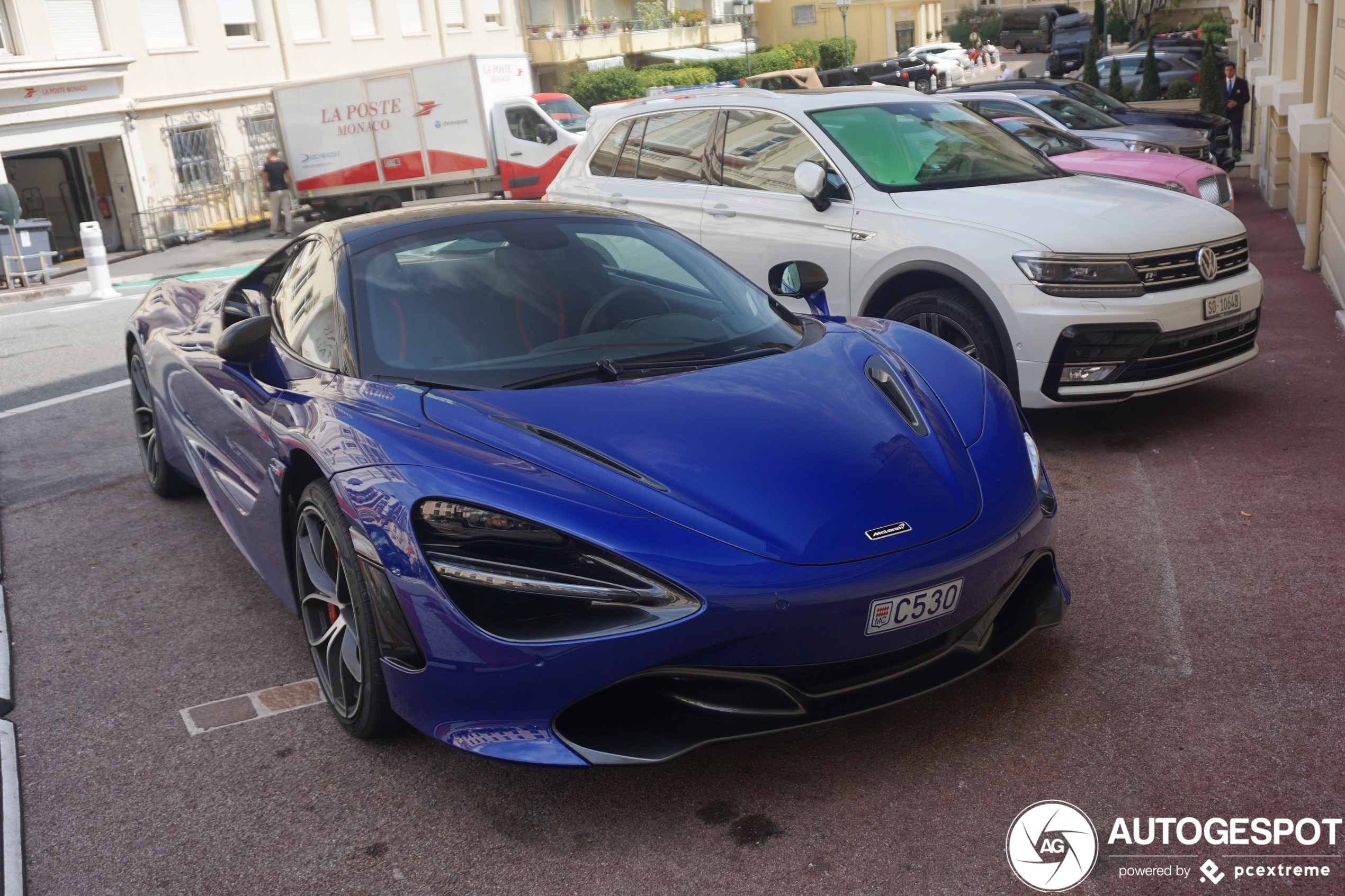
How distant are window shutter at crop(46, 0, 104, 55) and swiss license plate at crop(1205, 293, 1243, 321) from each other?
23.9 meters

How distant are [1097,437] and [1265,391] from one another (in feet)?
4.01

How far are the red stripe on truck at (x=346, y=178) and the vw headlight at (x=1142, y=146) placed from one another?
15668 millimetres

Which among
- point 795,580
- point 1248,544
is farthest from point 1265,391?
point 795,580

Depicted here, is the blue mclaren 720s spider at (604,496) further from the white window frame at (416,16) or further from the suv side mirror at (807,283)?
the white window frame at (416,16)

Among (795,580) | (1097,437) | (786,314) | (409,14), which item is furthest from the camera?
(409,14)

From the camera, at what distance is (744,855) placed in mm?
2680

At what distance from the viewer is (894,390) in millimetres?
3461

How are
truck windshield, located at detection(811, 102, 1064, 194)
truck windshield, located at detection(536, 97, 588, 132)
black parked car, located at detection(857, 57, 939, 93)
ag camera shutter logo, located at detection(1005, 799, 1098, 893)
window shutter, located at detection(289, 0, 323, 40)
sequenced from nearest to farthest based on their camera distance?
ag camera shutter logo, located at detection(1005, 799, 1098, 893) < truck windshield, located at detection(811, 102, 1064, 194) < truck windshield, located at detection(536, 97, 588, 132) < window shutter, located at detection(289, 0, 323, 40) < black parked car, located at detection(857, 57, 939, 93)

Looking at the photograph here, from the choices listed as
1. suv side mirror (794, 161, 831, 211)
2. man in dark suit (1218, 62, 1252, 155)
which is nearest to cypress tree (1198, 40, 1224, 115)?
man in dark suit (1218, 62, 1252, 155)

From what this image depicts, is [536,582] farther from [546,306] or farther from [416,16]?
[416,16]

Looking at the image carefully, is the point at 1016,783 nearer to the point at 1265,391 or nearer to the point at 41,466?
the point at 1265,391

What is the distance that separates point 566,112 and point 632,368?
74.9ft

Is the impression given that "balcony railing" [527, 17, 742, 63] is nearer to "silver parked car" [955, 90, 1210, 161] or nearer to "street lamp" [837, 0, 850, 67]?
"street lamp" [837, 0, 850, 67]

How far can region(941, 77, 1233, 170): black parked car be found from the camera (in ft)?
45.1
